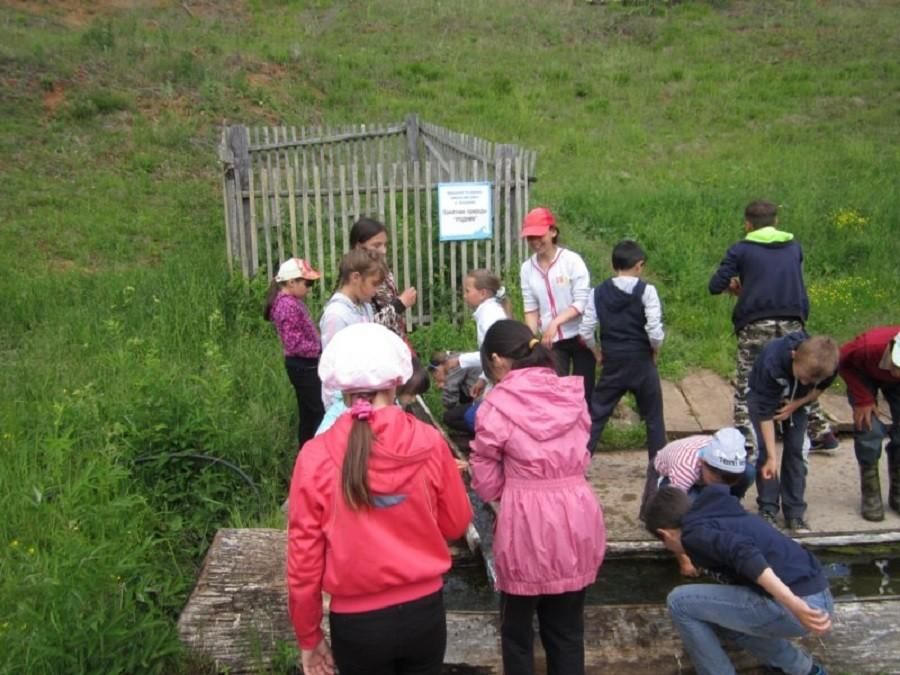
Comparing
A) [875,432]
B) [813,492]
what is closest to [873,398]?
[875,432]

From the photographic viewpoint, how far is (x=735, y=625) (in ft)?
11.4

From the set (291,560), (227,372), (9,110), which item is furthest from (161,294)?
(9,110)

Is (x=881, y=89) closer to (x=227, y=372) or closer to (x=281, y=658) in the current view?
(x=227, y=372)

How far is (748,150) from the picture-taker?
48.0 ft

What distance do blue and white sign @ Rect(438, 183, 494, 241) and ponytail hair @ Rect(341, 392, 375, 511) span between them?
18.8 feet

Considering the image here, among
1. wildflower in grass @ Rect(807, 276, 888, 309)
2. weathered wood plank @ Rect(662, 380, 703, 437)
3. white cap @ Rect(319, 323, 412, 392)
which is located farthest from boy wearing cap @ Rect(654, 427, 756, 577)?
wildflower in grass @ Rect(807, 276, 888, 309)

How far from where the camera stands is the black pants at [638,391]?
510 centimetres

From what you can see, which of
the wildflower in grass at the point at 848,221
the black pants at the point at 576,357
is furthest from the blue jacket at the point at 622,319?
the wildflower in grass at the point at 848,221

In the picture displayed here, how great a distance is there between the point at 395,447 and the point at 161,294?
19.3ft

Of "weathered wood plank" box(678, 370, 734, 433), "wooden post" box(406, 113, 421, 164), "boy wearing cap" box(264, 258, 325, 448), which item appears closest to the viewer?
"boy wearing cap" box(264, 258, 325, 448)

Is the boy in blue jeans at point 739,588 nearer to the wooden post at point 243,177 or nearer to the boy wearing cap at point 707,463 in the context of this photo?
the boy wearing cap at point 707,463

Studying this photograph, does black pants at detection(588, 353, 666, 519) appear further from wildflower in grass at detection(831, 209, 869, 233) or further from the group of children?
wildflower in grass at detection(831, 209, 869, 233)

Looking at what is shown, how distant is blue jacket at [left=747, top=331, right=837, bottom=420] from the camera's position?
4734 millimetres

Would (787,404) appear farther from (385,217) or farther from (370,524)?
(385,217)
